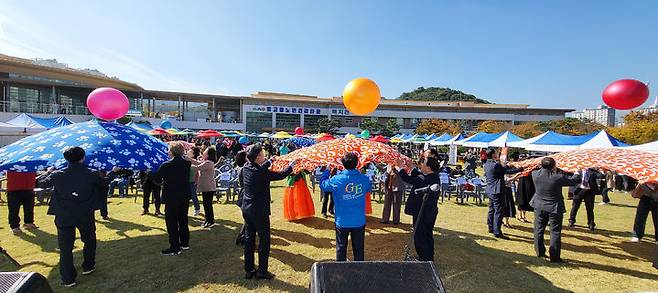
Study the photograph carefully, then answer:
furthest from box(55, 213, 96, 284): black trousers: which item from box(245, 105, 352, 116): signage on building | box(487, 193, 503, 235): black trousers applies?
box(245, 105, 352, 116): signage on building

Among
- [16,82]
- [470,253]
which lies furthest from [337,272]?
[16,82]

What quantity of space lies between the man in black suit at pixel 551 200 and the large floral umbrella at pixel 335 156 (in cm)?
204

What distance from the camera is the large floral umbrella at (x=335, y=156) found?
17.0ft

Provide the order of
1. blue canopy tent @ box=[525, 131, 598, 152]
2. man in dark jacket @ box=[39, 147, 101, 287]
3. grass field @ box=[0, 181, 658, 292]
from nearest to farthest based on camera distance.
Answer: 1. man in dark jacket @ box=[39, 147, 101, 287]
2. grass field @ box=[0, 181, 658, 292]
3. blue canopy tent @ box=[525, 131, 598, 152]

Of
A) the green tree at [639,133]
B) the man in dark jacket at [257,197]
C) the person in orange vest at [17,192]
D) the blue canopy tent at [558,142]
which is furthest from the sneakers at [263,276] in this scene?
the green tree at [639,133]

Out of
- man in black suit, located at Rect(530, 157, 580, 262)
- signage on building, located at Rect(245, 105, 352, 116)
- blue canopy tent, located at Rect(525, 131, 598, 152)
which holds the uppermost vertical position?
signage on building, located at Rect(245, 105, 352, 116)

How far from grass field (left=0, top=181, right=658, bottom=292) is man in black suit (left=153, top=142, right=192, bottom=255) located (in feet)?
1.25

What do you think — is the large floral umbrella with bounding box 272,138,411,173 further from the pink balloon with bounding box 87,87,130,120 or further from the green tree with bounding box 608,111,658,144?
the green tree with bounding box 608,111,658,144

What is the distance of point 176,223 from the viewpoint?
5117 millimetres

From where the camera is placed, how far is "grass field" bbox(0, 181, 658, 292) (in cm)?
434

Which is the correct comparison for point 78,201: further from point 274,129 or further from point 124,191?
point 274,129

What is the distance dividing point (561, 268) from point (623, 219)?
17.7ft

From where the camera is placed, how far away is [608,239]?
6.66 m

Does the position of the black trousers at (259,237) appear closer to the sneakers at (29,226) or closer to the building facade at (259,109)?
the sneakers at (29,226)
